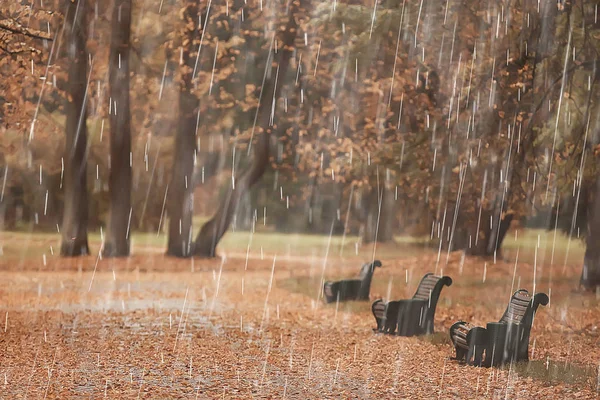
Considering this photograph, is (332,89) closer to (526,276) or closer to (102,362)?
(526,276)

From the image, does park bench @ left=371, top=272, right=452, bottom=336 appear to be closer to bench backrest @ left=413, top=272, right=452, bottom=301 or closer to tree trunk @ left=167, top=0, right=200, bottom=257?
bench backrest @ left=413, top=272, right=452, bottom=301

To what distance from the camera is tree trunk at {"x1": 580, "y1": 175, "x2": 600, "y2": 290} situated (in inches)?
727

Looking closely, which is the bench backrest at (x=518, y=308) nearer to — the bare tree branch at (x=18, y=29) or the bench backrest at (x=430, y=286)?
the bench backrest at (x=430, y=286)

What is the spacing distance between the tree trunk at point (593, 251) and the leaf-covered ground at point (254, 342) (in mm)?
502

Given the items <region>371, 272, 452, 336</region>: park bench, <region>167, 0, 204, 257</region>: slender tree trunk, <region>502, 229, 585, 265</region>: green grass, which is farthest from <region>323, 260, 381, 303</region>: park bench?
<region>502, 229, 585, 265</region>: green grass

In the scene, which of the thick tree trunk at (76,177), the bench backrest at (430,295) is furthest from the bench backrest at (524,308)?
the thick tree trunk at (76,177)

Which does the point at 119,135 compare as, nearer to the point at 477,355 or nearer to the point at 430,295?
the point at 430,295

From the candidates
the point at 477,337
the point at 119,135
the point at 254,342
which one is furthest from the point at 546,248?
the point at 477,337

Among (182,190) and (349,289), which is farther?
(182,190)

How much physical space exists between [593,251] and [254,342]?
30.1 ft

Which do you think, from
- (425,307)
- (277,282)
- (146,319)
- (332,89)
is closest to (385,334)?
A: (425,307)

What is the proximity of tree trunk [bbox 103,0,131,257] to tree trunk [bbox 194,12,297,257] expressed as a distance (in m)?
2.69

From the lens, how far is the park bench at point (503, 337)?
10336 mm

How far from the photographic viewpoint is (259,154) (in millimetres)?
27734
